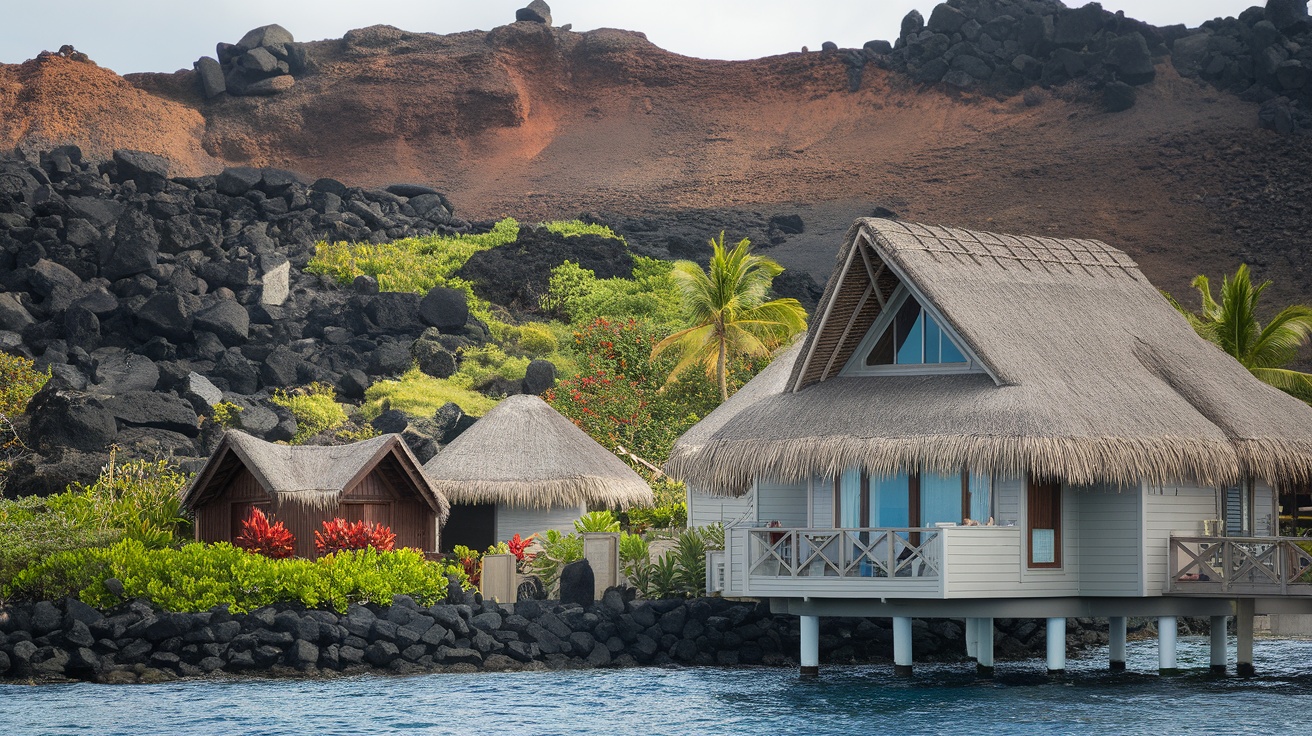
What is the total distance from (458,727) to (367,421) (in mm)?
26642

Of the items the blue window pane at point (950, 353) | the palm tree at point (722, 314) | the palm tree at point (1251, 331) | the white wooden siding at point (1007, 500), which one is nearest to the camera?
the white wooden siding at point (1007, 500)

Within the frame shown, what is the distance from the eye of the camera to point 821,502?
Result: 24391 mm

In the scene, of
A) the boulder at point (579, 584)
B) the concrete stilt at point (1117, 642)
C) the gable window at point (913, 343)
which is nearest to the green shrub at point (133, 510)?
the boulder at point (579, 584)

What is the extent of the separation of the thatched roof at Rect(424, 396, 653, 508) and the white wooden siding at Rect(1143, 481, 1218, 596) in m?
12.3

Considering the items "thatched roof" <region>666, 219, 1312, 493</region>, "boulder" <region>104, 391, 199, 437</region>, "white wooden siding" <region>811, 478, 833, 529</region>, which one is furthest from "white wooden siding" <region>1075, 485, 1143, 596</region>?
"boulder" <region>104, 391, 199, 437</region>

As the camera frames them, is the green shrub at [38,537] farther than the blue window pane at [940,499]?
Yes

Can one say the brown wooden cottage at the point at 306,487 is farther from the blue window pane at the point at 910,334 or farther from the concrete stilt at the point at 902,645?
the concrete stilt at the point at 902,645

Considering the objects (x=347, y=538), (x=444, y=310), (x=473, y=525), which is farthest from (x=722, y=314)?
(x=444, y=310)

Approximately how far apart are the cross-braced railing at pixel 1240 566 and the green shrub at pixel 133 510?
16138mm

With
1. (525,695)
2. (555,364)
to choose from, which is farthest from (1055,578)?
(555,364)

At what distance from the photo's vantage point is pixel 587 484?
107 ft

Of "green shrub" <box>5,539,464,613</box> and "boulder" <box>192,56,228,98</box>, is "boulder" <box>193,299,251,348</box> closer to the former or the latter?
"green shrub" <box>5,539,464,613</box>

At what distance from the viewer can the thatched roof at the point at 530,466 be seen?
32.4 meters

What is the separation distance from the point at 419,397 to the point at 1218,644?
90.8ft
